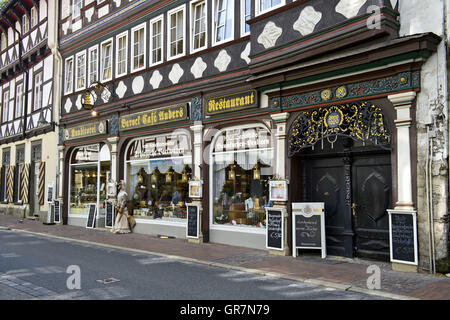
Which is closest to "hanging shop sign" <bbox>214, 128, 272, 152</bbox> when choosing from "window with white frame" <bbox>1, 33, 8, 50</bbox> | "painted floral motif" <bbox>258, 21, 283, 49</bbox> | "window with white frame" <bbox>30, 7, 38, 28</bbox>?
"painted floral motif" <bbox>258, 21, 283, 49</bbox>

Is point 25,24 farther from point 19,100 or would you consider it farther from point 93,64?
point 93,64

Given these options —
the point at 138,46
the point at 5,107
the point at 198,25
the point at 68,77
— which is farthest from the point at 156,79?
the point at 5,107

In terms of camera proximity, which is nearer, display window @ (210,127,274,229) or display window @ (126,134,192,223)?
display window @ (210,127,274,229)

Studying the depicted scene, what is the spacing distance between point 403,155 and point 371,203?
4.78 feet

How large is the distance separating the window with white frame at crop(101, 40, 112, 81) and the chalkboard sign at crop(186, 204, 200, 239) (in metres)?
6.84

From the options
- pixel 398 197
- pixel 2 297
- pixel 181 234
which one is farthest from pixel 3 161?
pixel 398 197

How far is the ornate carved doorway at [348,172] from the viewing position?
27.9 feet

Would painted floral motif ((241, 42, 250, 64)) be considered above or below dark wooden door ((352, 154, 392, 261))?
above

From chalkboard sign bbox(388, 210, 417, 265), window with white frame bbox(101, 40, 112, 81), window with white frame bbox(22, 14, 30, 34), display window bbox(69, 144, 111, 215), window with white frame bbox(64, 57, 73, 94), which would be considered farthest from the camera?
window with white frame bbox(22, 14, 30, 34)

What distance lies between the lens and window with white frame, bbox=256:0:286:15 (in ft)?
32.2

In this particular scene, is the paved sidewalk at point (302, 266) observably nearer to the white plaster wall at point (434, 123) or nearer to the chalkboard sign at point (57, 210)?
the white plaster wall at point (434, 123)

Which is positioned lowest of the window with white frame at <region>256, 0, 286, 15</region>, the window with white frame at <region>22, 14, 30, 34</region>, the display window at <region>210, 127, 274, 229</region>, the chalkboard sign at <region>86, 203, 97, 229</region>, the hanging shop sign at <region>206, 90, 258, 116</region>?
the chalkboard sign at <region>86, 203, 97, 229</region>

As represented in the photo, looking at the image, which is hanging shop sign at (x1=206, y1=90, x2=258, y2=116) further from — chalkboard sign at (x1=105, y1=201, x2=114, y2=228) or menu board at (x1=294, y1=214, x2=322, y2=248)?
chalkboard sign at (x1=105, y1=201, x2=114, y2=228)
